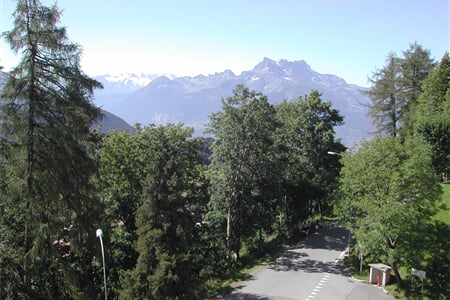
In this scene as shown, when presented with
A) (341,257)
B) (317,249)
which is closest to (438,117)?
(341,257)

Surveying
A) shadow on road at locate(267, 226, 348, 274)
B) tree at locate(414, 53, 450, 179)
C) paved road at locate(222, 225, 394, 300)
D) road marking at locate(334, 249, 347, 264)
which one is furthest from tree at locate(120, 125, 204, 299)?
tree at locate(414, 53, 450, 179)

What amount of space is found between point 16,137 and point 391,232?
17351 mm

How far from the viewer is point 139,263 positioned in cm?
1570

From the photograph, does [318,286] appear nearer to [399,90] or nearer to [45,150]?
[45,150]

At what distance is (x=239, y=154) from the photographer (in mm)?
27375

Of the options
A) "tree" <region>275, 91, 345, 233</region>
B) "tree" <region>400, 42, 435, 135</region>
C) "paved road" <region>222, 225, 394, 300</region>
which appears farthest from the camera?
"tree" <region>400, 42, 435, 135</region>

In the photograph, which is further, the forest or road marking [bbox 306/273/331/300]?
road marking [bbox 306/273/331/300]

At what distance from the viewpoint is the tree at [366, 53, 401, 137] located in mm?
44312

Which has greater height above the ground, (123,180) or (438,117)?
(438,117)

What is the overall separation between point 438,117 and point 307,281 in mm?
18288

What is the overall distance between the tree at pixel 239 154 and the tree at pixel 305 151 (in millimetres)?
3474

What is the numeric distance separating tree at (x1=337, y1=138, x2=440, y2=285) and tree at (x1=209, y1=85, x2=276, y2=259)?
7687mm

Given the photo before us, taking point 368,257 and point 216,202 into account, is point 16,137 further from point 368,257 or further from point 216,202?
point 368,257

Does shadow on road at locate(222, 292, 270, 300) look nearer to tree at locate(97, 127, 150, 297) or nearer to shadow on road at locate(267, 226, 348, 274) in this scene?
shadow on road at locate(267, 226, 348, 274)
